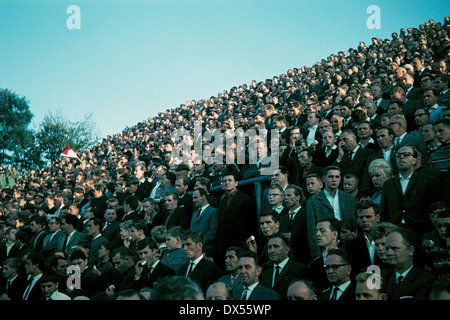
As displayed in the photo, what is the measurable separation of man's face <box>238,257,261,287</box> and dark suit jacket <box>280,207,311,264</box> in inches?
42.7

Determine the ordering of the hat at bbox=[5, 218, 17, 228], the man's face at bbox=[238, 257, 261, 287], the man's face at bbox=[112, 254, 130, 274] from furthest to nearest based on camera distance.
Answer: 1. the hat at bbox=[5, 218, 17, 228]
2. the man's face at bbox=[112, 254, 130, 274]
3. the man's face at bbox=[238, 257, 261, 287]

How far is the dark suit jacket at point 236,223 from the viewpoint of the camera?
273 inches

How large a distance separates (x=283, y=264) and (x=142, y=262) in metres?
2.15

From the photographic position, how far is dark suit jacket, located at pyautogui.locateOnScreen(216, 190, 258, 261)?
273 inches

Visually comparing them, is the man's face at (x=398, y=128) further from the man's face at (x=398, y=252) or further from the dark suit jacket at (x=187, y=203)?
the dark suit jacket at (x=187, y=203)

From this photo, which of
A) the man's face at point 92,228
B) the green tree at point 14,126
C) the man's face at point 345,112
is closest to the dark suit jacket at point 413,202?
the man's face at point 345,112

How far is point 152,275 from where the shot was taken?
6055mm

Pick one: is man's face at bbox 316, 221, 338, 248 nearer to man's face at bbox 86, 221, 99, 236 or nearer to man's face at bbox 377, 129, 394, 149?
man's face at bbox 377, 129, 394, 149

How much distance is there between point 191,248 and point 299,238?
1.37 metres

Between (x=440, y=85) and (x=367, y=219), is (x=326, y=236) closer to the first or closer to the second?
(x=367, y=219)

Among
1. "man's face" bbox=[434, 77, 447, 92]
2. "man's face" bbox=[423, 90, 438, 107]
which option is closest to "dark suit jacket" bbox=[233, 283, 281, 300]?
"man's face" bbox=[423, 90, 438, 107]

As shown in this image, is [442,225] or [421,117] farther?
[421,117]

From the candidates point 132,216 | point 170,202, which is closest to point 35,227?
point 132,216

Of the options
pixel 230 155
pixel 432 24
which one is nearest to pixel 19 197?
pixel 230 155
